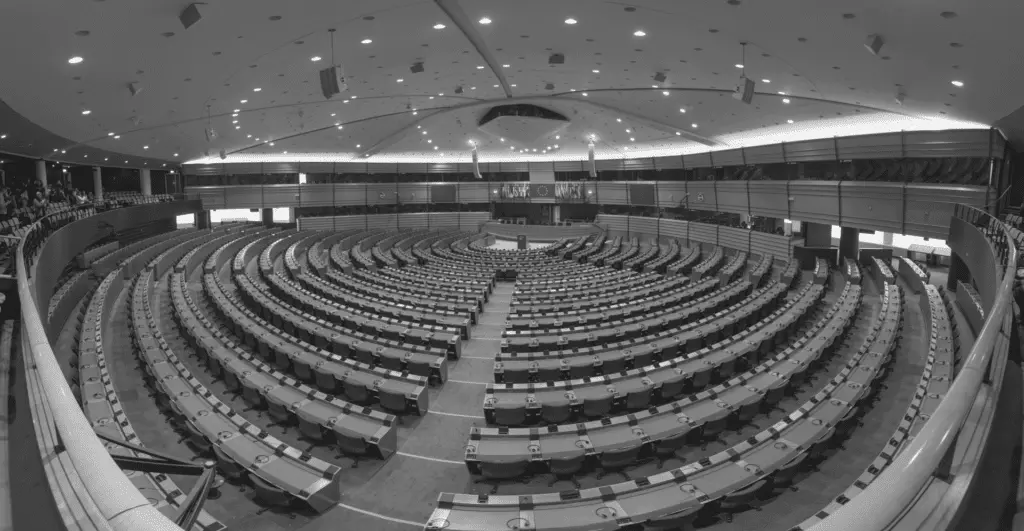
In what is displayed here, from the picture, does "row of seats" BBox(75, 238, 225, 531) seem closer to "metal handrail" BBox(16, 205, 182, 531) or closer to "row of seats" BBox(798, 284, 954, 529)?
"metal handrail" BBox(16, 205, 182, 531)

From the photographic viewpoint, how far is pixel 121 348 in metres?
12.6

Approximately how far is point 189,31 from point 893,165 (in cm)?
2428

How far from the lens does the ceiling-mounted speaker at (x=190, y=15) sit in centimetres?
783

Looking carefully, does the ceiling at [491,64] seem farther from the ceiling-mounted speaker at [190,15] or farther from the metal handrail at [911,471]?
the metal handrail at [911,471]

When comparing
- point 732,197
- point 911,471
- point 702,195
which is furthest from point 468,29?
point 702,195

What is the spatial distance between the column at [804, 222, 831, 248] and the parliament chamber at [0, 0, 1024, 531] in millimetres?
198

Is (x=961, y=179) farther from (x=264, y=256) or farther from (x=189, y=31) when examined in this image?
(x=264, y=256)

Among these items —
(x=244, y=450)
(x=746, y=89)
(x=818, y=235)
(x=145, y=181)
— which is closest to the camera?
(x=244, y=450)

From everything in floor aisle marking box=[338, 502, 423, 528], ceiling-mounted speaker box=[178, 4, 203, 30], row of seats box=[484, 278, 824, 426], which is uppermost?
ceiling-mounted speaker box=[178, 4, 203, 30]

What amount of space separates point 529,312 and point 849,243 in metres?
18.2

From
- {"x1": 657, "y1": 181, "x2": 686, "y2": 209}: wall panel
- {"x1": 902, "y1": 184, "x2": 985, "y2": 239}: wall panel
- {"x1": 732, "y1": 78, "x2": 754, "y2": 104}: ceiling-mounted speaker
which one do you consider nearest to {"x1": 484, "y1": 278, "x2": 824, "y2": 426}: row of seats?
{"x1": 732, "y1": 78, "x2": 754, "y2": 104}: ceiling-mounted speaker

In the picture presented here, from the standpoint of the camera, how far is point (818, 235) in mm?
26594

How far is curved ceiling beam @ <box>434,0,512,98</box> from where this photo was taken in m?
11.0

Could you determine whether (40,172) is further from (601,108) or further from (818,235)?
(818,235)
